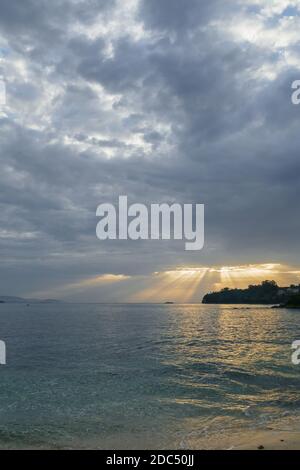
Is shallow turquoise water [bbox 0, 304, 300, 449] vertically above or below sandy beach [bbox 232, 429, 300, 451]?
below

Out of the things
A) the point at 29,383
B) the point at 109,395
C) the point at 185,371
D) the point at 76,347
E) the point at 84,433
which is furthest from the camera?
the point at 76,347

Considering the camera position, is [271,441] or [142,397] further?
[142,397]

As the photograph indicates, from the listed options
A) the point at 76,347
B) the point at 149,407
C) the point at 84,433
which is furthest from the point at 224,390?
the point at 76,347

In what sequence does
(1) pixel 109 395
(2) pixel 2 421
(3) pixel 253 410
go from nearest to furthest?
(2) pixel 2 421 < (3) pixel 253 410 < (1) pixel 109 395

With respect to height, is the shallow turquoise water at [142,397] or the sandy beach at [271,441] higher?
the sandy beach at [271,441]

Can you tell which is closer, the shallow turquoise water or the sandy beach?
the sandy beach

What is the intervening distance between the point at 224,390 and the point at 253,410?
4.75 meters

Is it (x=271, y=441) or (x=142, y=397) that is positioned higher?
(x=271, y=441)

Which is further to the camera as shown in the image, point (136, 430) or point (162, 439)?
point (136, 430)

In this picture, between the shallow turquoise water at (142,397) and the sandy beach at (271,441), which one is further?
the shallow turquoise water at (142,397)
